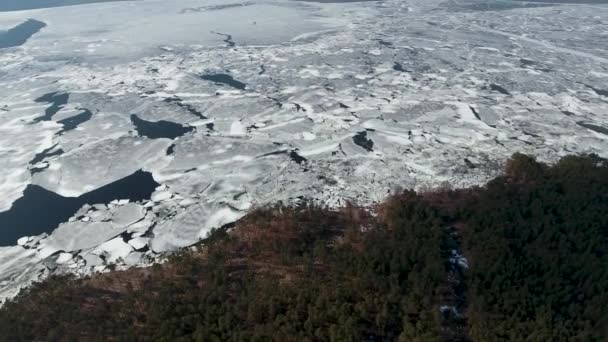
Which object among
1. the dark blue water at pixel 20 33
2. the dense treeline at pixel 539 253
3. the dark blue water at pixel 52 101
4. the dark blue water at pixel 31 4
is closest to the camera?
the dense treeline at pixel 539 253

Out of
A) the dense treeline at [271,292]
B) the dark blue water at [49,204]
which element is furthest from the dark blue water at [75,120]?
the dense treeline at [271,292]

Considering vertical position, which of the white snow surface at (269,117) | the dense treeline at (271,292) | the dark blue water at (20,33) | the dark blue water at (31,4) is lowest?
the dense treeline at (271,292)

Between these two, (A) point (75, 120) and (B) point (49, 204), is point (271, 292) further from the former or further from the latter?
(A) point (75, 120)

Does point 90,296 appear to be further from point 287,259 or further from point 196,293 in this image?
point 287,259

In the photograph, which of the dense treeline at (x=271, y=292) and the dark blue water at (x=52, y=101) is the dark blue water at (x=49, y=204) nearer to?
the dense treeline at (x=271, y=292)

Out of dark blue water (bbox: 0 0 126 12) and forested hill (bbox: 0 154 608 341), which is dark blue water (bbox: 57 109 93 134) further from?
dark blue water (bbox: 0 0 126 12)

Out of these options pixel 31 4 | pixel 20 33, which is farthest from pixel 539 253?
pixel 31 4
